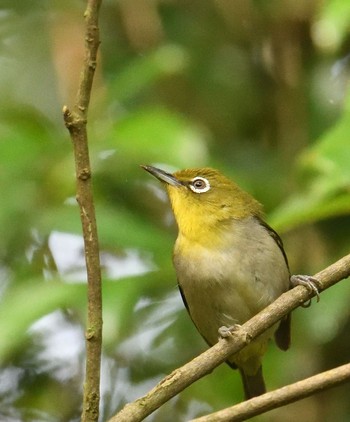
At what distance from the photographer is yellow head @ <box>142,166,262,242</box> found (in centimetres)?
459

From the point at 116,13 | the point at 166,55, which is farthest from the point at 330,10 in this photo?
the point at 116,13

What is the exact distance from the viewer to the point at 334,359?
5.16 metres

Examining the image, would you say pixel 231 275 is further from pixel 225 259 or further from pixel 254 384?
pixel 254 384

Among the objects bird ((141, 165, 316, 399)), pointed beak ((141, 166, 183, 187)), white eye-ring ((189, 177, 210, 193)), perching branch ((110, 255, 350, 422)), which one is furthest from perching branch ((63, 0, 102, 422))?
white eye-ring ((189, 177, 210, 193))

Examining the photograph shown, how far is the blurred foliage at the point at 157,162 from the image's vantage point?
3902mm

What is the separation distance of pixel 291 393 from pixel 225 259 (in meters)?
1.83

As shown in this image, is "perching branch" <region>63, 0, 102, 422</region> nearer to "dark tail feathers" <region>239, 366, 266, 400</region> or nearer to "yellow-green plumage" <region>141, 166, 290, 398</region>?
"yellow-green plumage" <region>141, 166, 290, 398</region>

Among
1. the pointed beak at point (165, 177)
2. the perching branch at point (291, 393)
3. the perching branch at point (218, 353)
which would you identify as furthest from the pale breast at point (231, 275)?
the perching branch at point (291, 393)

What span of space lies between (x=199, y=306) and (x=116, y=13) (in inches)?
103

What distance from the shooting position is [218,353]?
301 centimetres

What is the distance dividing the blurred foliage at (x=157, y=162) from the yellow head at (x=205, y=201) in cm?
14

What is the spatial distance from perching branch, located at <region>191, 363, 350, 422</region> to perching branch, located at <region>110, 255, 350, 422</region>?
28cm

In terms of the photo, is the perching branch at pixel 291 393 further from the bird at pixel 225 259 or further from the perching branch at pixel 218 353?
the bird at pixel 225 259

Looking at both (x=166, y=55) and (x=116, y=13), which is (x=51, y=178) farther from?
(x=116, y=13)
